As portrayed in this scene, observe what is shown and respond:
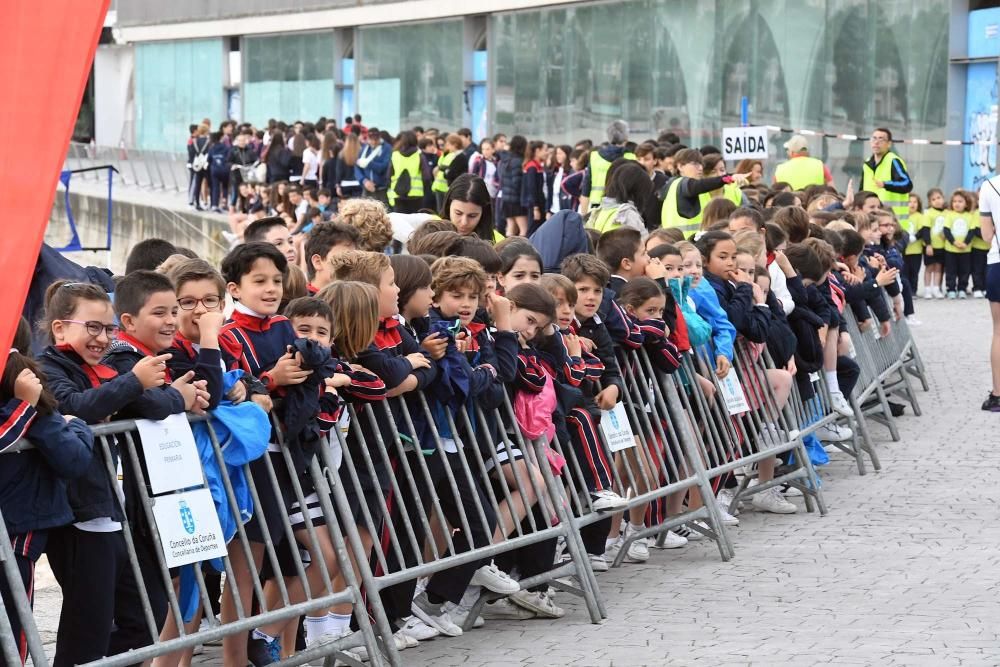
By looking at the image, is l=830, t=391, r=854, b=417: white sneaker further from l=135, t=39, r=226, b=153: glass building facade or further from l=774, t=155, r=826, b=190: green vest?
l=135, t=39, r=226, b=153: glass building facade

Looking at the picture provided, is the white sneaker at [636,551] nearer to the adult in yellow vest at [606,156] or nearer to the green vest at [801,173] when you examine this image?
the adult in yellow vest at [606,156]

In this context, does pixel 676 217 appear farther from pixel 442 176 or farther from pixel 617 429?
pixel 442 176

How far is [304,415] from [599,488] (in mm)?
2178

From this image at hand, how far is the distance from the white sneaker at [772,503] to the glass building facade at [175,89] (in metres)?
45.2

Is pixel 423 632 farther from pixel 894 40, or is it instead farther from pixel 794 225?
pixel 894 40

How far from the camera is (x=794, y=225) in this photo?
11.6 m

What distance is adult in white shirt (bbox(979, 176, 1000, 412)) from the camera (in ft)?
42.6

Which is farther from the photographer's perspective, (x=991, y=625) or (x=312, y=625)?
(x=991, y=625)

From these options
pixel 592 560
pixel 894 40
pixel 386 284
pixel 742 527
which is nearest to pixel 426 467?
pixel 386 284

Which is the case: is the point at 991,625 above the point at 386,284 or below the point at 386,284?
below

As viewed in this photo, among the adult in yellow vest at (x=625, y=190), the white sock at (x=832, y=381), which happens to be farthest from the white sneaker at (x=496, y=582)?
the adult in yellow vest at (x=625, y=190)

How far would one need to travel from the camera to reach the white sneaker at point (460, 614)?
A: 22.1 ft

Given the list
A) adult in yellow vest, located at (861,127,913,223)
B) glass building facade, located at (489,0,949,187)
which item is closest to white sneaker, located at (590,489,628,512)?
adult in yellow vest, located at (861,127,913,223)

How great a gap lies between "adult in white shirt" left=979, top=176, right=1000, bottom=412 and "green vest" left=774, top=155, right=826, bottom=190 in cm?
502
